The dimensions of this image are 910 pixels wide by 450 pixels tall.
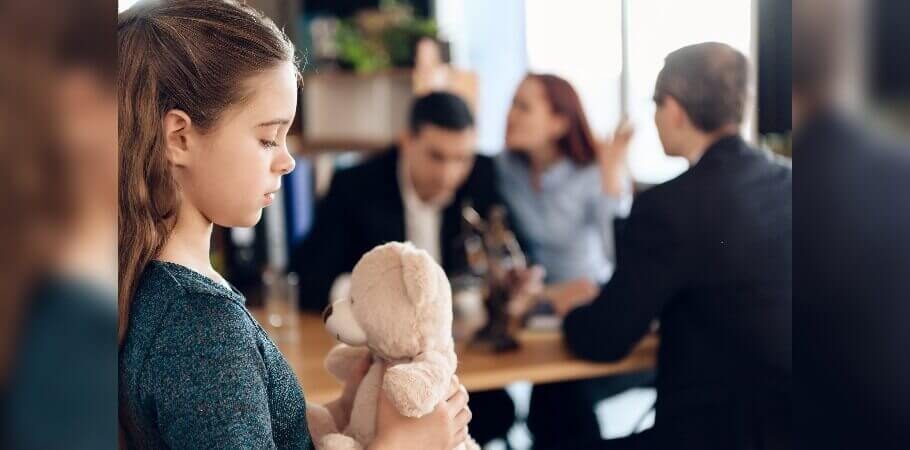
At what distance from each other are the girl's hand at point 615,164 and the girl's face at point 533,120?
0.53 ft

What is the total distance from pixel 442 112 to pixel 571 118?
0.47m

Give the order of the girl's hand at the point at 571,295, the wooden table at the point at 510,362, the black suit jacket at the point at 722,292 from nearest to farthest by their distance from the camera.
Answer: the black suit jacket at the point at 722,292
the wooden table at the point at 510,362
the girl's hand at the point at 571,295

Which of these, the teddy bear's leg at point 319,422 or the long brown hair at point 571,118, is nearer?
the teddy bear's leg at point 319,422

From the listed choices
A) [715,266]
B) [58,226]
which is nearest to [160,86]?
[58,226]

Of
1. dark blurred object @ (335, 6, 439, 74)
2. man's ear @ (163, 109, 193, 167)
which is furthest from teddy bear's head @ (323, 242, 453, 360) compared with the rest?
dark blurred object @ (335, 6, 439, 74)

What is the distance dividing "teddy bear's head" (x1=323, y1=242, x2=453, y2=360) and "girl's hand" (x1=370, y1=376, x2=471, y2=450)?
0.17 ft

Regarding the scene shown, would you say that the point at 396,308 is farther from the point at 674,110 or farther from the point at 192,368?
the point at 674,110

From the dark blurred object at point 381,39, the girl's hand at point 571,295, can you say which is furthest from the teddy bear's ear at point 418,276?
the dark blurred object at point 381,39

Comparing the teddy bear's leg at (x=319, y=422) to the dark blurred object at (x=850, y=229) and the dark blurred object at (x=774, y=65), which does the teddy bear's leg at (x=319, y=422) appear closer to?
the dark blurred object at (x=850, y=229)

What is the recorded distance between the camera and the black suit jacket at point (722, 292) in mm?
1216

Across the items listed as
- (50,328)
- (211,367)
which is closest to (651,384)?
(211,367)

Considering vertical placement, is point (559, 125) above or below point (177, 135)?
below

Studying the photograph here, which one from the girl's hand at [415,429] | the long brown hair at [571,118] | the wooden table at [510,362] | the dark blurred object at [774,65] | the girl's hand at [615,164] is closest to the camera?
the girl's hand at [415,429]

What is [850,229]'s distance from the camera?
0.96 meters
